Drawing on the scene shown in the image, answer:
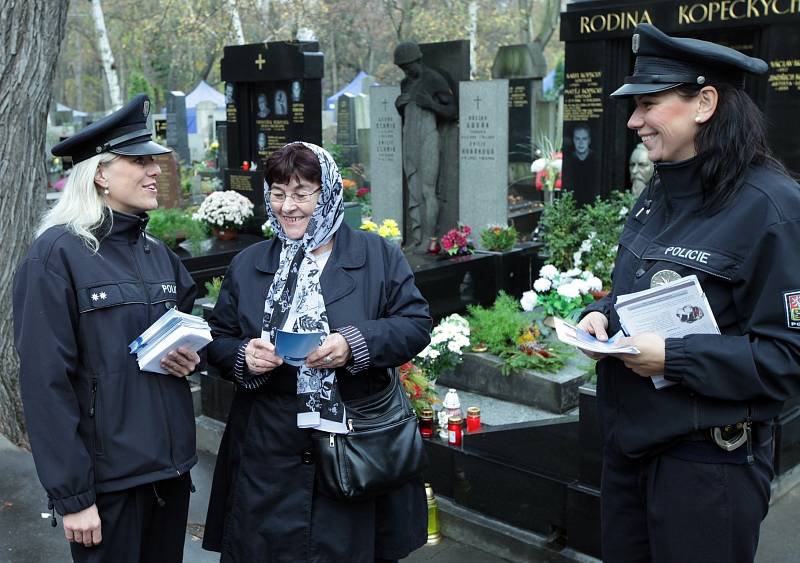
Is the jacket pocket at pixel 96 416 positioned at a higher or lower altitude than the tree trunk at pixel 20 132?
lower

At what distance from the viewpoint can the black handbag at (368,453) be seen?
8.99 ft

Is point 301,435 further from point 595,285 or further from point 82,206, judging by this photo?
point 595,285

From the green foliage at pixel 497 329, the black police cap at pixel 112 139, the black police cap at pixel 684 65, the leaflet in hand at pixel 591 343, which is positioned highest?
the black police cap at pixel 684 65

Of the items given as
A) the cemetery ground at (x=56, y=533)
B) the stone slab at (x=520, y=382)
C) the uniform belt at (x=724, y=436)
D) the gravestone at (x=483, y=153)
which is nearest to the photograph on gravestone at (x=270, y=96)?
the gravestone at (x=483, y=153)

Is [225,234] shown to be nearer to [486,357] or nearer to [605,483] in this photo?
[486,357]

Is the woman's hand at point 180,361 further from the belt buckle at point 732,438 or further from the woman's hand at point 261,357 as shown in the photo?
the belt buckle at point 732,438

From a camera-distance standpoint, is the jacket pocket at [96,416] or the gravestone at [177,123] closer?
the jacket pocket at [96,416]

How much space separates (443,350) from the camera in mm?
5602

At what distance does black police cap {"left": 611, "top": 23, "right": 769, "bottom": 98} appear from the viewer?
2.35m

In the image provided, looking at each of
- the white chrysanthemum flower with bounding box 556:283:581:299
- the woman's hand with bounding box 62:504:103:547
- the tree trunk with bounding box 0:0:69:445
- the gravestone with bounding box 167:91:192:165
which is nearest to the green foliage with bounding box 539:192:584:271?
the white chrysanthemum flower with bounding box 556:283:581:299

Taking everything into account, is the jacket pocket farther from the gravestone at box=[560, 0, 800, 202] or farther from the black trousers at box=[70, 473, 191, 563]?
the gravestone at box=[560, 0, 800, 202]

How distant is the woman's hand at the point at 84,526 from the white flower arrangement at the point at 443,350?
9.93 feet

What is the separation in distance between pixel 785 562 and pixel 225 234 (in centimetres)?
767

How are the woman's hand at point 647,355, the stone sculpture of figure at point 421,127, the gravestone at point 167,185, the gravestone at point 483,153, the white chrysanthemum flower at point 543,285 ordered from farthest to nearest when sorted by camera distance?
the gravestone at point 167,185, the stone sculpture of figure at point 421,127, the gravestone at point 483,153, the white chrysanthemum flower at point 543,285, the woman's hand at point 647,355
